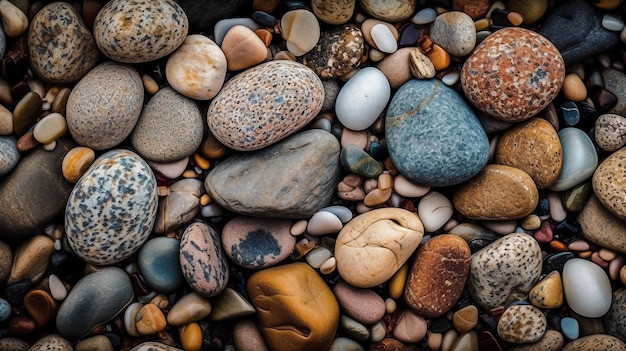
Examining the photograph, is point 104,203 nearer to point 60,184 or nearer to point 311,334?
point 60,184

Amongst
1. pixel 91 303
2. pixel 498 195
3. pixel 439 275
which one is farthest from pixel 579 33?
pixel 91 303

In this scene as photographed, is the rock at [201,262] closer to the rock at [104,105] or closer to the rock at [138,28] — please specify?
the rock at [104,105]

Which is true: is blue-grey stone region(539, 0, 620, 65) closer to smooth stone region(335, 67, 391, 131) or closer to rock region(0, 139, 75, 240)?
smooth stone region(335, 67, 391, 131)

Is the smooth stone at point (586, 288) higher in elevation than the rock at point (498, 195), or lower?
lower

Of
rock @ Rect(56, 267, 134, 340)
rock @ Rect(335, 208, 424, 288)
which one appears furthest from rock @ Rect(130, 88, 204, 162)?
rock @ Rect(335, 208, 424, 288)

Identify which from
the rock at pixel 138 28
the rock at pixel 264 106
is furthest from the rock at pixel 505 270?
the rock at pixel 138 28

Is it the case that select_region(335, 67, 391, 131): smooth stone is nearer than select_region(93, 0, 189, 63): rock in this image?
No

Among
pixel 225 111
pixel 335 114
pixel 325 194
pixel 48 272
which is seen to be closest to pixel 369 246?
pixel 325 194

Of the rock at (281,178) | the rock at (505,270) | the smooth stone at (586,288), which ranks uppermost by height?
the rock at (281,178)
